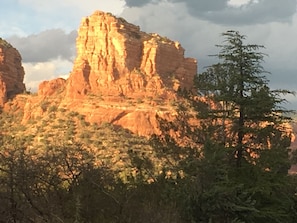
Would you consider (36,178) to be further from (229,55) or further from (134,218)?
(229,55)

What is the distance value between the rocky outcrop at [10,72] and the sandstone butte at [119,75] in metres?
8.31

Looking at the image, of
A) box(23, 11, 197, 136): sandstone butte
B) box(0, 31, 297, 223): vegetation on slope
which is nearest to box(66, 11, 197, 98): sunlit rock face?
box(23, 11, 197, 136): sandstone butte

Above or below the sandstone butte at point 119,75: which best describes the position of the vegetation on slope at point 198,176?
below

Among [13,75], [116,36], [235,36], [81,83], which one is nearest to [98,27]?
[116,36]

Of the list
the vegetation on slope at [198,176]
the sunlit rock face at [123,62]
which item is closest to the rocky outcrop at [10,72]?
the sunlit rock face at [123,62]

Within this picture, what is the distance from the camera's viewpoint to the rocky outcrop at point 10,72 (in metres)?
99.5

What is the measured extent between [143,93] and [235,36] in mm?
66451

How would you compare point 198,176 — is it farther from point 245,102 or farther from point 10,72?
point 10,72

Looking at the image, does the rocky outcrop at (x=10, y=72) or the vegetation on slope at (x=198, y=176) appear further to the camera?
the rocky outcrop at (x=10, y=72)

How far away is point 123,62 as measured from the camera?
91.0 meters

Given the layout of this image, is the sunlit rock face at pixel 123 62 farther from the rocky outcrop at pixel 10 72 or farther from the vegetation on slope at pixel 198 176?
the vegetation on slope at pixel 198 176

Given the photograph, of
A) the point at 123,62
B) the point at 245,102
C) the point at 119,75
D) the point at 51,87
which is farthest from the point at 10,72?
the point at 245,102

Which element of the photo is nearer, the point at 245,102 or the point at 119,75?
the point at 245,102

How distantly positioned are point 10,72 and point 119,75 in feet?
94.5
